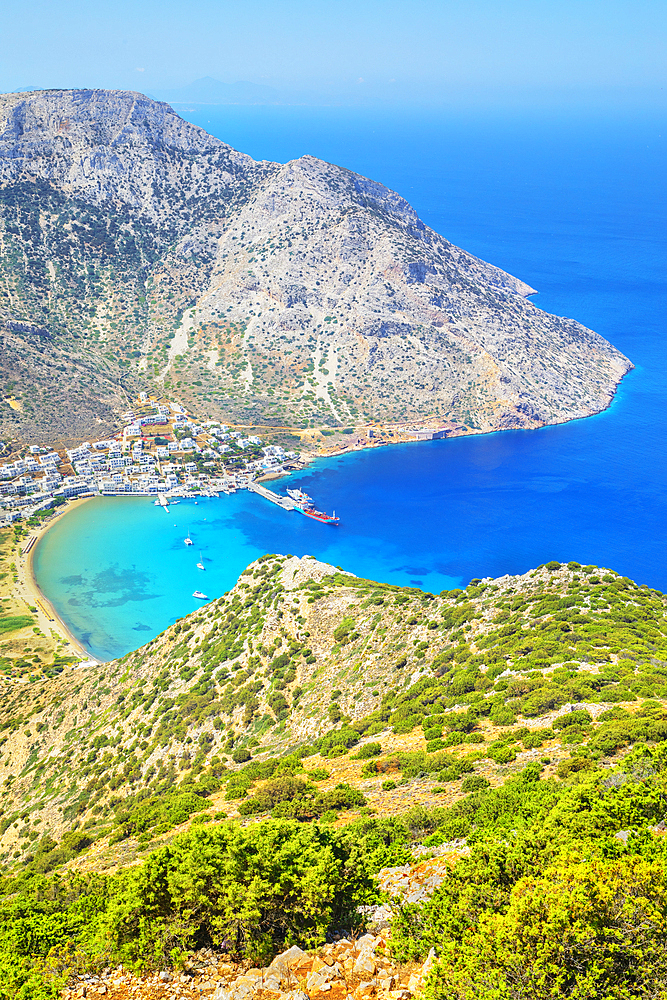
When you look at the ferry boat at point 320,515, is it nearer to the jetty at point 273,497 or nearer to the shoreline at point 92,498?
the jetty at point 273,497

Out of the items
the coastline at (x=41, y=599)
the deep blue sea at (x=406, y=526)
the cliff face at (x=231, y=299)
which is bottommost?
the coastline at (x=41, y=599)

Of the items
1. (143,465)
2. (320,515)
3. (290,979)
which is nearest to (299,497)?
(320,515)

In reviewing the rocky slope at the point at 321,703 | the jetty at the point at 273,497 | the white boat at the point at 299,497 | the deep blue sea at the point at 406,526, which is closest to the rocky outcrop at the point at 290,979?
the rocky slope at the point at 321,703

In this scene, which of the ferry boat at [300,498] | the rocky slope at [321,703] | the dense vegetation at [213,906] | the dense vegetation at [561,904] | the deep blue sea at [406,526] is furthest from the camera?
the ferry boat at [300,498]

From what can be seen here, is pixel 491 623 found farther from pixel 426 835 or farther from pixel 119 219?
pixel 119 219

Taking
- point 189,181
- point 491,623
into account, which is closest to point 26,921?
point 491,623
